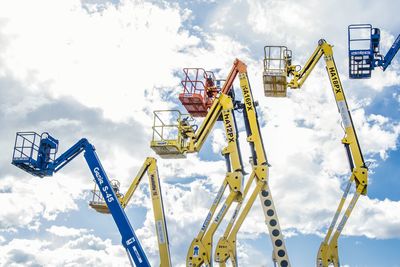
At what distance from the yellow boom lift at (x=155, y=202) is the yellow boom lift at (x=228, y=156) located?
101cm

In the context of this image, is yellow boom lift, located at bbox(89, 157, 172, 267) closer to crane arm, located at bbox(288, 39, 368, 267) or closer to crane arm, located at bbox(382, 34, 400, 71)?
crane arm, located at bbox(288, 39, 368, 267)

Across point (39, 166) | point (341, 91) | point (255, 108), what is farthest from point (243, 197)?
point (39, 166)

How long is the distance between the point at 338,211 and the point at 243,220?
13.6 feet

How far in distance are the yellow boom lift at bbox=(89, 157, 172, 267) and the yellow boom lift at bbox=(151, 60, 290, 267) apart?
101cm

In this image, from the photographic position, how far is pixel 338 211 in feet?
77.7

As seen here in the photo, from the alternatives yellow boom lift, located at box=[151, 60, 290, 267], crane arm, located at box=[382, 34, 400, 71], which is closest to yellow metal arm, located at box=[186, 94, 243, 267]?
yellow boom lift, located at box=[151, 60, 290, 267]

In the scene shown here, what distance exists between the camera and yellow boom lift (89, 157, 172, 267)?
75.0 feet

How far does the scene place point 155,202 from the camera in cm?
2345

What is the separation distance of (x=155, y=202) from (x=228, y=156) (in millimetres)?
3725

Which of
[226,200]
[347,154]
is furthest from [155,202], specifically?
[347,154]

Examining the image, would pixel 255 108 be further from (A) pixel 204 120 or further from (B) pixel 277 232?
(B) pixel 277 232

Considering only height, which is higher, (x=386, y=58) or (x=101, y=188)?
(x=386, y=58)

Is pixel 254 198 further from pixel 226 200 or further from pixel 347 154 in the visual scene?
pixel 347 154

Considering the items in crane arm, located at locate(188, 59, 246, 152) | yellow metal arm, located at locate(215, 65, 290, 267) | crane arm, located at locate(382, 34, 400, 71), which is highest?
crane arm, located at locate(382, 34, 400, 71)
